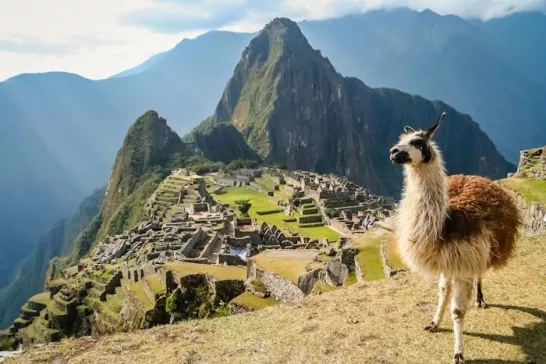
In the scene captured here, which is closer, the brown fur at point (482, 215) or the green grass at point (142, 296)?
the brown fur at point (482, 215)

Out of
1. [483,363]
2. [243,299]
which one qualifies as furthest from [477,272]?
[243,299]

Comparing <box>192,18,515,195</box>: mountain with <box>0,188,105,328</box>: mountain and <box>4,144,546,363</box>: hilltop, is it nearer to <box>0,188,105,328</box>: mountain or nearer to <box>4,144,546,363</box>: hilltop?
<box>0,188,105,328</box>: mountain

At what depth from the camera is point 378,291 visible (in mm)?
6074

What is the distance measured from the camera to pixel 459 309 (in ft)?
13.8

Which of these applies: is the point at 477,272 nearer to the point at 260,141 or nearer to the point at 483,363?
the point at 483,363

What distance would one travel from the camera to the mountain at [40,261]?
2721 inches

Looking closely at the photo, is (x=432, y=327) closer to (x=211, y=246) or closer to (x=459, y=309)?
(x=459, y=309)

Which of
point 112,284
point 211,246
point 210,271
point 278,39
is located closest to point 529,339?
point 210,271

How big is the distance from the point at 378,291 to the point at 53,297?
79.0 ft

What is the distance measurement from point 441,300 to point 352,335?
3.05 ft

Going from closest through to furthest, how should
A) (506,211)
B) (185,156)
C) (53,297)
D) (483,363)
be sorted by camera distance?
(483,363), (506,211), (53,297), (185,156)

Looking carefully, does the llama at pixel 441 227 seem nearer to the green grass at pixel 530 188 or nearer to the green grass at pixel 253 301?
the green grass at pixel 253 301

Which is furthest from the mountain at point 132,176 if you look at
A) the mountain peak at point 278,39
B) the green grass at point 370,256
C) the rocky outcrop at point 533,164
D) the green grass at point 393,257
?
the mountain peak at point 278,39

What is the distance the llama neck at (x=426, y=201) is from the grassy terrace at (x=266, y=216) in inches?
967
